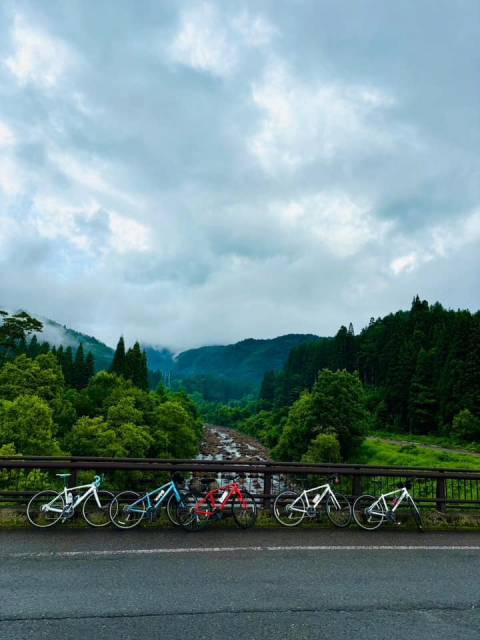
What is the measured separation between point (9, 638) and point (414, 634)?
425 cm

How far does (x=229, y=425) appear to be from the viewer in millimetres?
182125

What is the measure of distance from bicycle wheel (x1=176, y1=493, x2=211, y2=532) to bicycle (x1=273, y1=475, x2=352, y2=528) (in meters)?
1.78

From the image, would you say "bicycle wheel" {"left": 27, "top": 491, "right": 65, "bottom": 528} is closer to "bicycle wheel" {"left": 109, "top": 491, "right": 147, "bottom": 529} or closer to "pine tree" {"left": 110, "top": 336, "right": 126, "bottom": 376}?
"bicycle wheel" {"left": 109, "top": 491, "right": 147, "bottom": 529}

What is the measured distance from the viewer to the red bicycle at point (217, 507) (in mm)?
9508

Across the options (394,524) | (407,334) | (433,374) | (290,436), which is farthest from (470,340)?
(394,524)

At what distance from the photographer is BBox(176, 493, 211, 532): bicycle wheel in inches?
373

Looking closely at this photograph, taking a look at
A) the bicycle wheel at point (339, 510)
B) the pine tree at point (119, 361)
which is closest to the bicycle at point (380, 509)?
the bicycle wheel at point (339, 510)

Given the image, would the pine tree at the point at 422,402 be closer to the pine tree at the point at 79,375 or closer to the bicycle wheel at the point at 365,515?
the pine tree at the point at 79,375

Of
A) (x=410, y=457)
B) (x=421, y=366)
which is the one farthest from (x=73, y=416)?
(x=421, y=366)

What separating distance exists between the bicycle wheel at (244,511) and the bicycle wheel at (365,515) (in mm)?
2254

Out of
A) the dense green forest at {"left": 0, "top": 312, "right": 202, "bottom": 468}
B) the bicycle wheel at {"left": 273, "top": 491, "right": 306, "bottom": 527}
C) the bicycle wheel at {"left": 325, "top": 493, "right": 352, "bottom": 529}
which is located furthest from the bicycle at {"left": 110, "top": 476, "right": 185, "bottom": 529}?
the dense green forest at {"left": 0, "top": 312, "right": 202, "bottom": 468}

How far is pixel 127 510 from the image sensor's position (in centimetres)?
943

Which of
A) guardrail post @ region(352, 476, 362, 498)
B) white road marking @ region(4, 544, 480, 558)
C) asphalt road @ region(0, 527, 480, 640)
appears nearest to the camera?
asphalt road @ region(0, 527, 480, 640)

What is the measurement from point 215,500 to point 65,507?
303 centimetres
